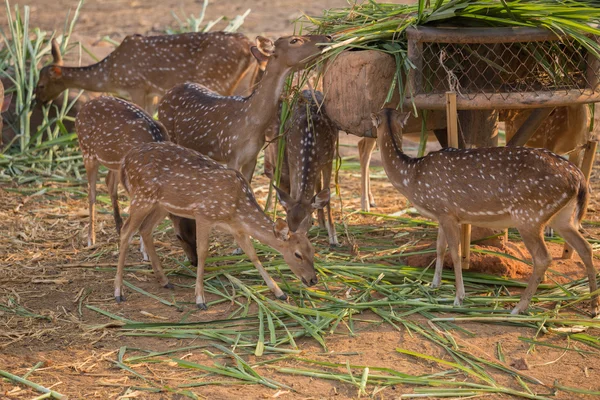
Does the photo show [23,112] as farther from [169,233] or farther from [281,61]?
[281,61]

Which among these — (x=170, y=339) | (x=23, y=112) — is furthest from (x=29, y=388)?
(x=23, y=112)

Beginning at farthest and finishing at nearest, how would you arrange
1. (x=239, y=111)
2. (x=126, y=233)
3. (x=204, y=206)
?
(x=239, y=111) → (x=126, y=233) → (x=204, y=206)

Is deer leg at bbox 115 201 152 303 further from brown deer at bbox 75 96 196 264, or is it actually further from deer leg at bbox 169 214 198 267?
brown deer at bbox 75 96 196 264

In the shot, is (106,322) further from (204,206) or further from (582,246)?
(582,246)

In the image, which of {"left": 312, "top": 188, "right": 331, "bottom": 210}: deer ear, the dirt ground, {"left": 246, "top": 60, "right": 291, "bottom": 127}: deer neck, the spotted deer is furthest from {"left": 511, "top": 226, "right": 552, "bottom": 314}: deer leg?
the spotted deer

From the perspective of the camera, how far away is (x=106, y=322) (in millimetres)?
5852

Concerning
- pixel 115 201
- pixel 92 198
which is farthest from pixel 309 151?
pixel 92 198

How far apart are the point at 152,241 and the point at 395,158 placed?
6.31 feet

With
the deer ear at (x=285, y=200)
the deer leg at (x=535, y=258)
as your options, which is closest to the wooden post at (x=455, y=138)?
the deer leg at (x=535, y=258)

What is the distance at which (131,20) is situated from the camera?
1619cm

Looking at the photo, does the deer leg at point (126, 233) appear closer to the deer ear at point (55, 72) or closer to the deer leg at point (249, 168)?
the deer leg at point (249, 168)

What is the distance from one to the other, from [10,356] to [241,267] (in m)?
2.07

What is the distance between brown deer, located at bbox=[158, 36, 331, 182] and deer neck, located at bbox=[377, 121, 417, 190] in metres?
0.82

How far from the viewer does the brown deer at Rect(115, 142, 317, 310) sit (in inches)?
243
